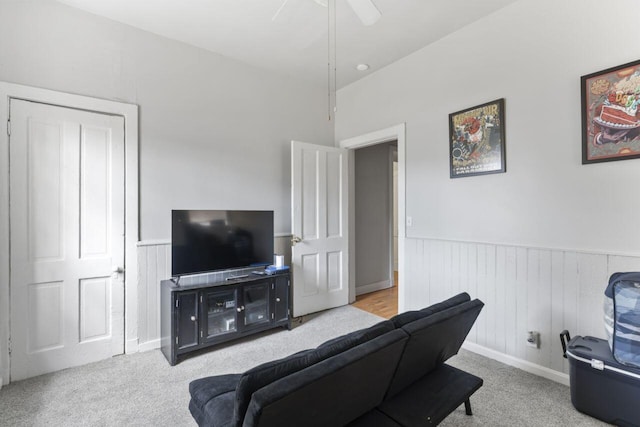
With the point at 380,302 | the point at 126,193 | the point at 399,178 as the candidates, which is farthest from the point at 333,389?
the point at 380,302

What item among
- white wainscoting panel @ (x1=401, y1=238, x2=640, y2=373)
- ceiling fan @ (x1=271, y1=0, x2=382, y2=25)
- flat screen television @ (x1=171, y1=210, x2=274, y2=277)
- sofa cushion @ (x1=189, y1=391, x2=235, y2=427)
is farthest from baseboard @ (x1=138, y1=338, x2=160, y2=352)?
ceiling fan @ (x1=271, y1=0, x2=382, y2=25)

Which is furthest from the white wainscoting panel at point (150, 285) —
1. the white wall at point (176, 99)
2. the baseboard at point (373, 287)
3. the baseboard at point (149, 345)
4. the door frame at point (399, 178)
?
the baseboard at point (373, 287)

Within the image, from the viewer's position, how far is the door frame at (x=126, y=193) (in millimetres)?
2277

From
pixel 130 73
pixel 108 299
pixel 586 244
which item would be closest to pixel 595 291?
pixel 586 244

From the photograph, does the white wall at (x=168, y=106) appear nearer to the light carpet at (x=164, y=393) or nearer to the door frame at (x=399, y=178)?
the light carpet at (x=164, y=393)

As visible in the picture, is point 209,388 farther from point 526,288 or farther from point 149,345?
point 526,288

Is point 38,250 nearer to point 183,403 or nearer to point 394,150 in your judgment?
point 183,403

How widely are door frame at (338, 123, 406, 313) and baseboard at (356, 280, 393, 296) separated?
402 mm

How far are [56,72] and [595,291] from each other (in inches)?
178

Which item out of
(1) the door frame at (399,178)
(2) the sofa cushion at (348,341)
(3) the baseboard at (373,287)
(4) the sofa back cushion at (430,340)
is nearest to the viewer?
(2) the sofa cushion at (348,341)

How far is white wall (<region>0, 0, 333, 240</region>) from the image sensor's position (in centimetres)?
244

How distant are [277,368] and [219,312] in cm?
209

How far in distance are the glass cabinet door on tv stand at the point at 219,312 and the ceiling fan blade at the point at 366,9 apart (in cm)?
249

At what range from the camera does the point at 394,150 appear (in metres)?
5.38
